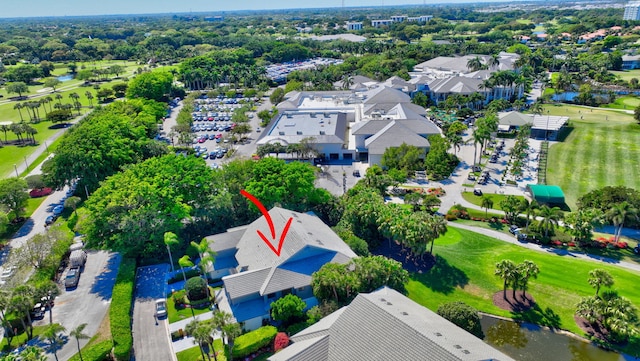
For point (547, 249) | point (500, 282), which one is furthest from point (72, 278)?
point (547, 249)

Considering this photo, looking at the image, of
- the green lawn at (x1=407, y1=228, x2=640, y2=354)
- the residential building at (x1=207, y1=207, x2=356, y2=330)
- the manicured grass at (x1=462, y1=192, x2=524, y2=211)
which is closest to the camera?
the residential building at (x1=207, y1=207, x2=356, y2=330)

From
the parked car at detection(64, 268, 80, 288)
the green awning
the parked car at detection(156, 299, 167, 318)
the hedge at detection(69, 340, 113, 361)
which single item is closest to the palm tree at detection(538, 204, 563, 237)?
the green awning

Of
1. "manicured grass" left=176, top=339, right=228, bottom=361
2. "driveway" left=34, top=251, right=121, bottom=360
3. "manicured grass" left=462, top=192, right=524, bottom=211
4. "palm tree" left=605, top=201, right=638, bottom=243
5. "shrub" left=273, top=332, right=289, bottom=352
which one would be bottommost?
"manicured grass" left=462, top=192, right=524, bottom=211

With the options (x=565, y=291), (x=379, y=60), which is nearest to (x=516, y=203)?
(x=565, y=291)

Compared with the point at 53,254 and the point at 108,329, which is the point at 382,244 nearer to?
the point at 108,329

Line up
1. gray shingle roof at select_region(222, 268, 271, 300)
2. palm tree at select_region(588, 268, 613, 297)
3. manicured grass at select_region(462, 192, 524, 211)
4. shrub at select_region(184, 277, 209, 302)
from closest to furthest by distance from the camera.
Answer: palm tree at select_region(588, 268, 613, 297), gray shingle roof at select_region(222, 268, 271, 300), shrub at select_region(184, 277, 209, 302), manicured grass at select_region(462, 192, 524, 211)

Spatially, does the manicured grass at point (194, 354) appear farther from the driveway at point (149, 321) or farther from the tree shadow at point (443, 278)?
the tree shadow at point (443, 278)

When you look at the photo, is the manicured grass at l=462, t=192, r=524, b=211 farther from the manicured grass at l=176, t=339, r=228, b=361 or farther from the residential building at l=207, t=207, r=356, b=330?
the manicured grass at l=176, t=339, r=228, b=361
